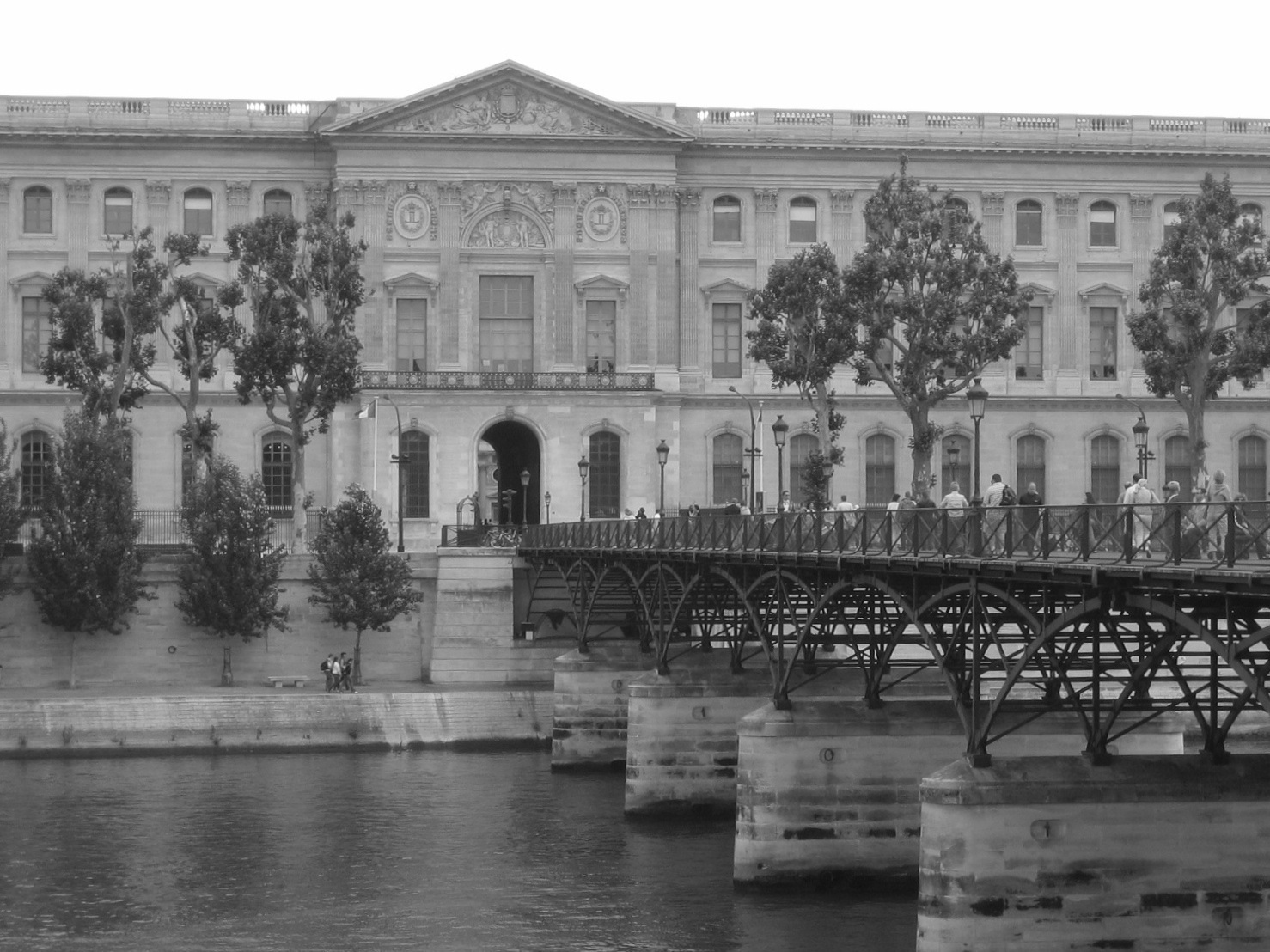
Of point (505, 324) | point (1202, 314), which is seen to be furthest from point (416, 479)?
point (1202, 314)

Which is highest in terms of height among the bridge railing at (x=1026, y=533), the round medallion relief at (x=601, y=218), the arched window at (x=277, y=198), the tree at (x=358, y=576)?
the arched window at (x=277, y=198)

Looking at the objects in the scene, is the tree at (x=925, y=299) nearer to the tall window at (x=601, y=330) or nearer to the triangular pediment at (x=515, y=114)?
the triangular pediment at (x=515, y=114)

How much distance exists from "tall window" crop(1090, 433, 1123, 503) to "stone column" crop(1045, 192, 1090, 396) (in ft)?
8.75

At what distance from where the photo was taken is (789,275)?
74.8m

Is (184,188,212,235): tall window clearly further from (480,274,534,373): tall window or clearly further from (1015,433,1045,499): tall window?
(1015,433,1045,499): tall window

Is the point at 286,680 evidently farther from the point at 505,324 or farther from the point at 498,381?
the point at 505,324

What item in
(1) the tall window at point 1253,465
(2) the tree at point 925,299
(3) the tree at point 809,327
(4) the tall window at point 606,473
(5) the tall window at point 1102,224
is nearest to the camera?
(2) the tree at point 925,299

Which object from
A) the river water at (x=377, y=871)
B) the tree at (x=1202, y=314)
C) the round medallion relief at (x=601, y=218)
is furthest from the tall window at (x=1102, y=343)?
the river water at (x=377, y=871)

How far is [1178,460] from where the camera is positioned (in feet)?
328

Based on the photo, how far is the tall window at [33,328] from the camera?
95.9 meters

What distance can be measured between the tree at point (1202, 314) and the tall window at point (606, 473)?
24753 mm

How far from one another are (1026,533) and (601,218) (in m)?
66.7

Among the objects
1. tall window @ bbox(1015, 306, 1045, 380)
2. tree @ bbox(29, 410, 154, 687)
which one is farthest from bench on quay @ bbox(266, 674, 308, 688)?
tall window @ bbox(1015, 306, 1045, 380)

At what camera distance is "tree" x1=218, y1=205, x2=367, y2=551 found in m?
78.5
